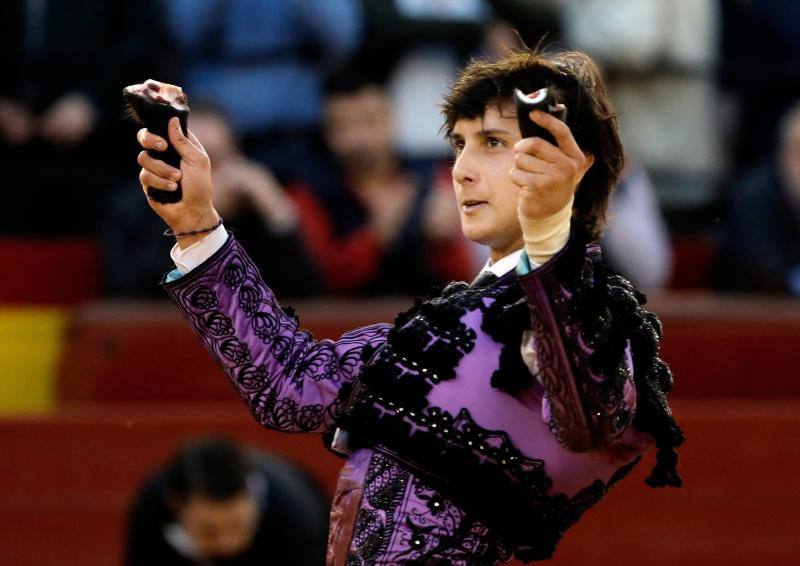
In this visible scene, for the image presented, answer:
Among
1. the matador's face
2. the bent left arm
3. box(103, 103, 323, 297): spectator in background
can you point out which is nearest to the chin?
the matador's face

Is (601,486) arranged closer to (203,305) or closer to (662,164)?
(203,305)

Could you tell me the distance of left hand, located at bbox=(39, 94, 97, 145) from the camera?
19.4ft

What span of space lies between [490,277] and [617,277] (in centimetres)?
23

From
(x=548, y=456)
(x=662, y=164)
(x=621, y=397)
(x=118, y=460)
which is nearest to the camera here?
(x=621, y=397)

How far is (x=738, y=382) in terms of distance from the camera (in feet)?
19.4

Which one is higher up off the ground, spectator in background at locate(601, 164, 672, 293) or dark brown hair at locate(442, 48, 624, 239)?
dark brown hair at locate(442, 48, 624, 239)

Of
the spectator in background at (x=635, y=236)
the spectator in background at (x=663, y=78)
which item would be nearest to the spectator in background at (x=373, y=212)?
the spectator in background at (x=635, y=236)

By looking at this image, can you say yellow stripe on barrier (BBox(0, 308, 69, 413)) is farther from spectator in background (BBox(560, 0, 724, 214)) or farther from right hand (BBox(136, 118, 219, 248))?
Result: right hand (BBox(136, 118, 219, 248))

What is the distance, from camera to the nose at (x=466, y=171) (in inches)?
102

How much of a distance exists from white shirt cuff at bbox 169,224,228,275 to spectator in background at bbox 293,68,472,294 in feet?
9.87

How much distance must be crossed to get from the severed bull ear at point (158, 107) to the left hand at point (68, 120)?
11.4 ft

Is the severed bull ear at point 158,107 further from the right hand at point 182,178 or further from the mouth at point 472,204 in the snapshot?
the mouth at point 472,204

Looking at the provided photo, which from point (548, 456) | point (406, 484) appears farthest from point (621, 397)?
point (406, 484)

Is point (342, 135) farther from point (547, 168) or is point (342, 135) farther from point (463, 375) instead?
point (547, 168)
